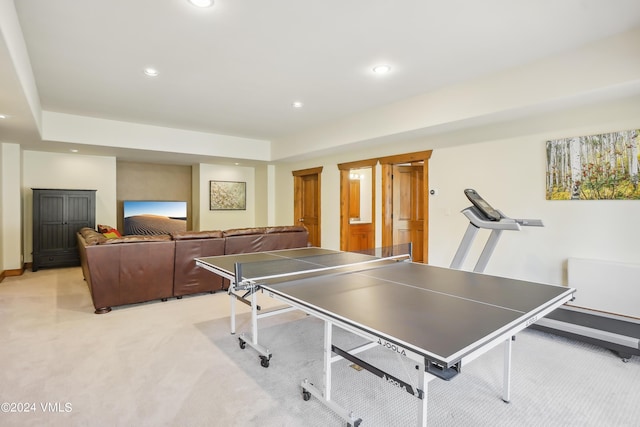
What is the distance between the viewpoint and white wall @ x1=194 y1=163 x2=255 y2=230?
8250mm

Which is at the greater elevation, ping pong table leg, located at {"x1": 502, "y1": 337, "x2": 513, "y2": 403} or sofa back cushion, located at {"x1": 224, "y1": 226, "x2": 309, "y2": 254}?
sofa back cushion, located at {"x1": 224, "y1": 226, "x2": 309, "y2": 254}

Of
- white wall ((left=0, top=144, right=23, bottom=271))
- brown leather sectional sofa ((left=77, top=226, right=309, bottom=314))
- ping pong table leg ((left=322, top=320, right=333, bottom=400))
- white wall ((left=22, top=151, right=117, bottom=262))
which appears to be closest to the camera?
ping pong table leg ((left=322, top=320, right=333, bottom=400))

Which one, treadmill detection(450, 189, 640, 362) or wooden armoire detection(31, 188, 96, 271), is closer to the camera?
treadmill detection(450, 189, 640, 362)

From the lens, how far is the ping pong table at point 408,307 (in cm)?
129

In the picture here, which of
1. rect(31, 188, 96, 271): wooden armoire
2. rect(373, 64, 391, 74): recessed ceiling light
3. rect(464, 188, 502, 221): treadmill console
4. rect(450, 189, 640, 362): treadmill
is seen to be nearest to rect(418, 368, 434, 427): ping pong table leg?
rect(450, 189, 640, 362): treadmill

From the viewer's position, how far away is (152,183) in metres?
8.40

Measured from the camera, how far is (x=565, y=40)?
3066mm

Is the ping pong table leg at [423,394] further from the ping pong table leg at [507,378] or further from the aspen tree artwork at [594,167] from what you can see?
the aspen tree artwork at [594,167]

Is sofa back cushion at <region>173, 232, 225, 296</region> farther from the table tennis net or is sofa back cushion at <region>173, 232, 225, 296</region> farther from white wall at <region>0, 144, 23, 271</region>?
white wall at <region>0, 144, 23, 271</region>

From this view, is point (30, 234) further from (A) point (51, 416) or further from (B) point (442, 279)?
Answer: (B) point (442, 279)

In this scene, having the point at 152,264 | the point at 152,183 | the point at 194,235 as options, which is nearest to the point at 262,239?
the point at 194,235

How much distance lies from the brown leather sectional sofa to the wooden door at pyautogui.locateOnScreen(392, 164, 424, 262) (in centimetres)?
256

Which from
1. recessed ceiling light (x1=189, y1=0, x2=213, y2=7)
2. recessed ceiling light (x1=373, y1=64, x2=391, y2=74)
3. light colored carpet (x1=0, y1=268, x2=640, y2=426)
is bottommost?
light colored carpet (x1=0, y1=268, x2=640, y2=426)

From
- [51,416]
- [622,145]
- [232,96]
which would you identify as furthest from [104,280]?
[622,145]
